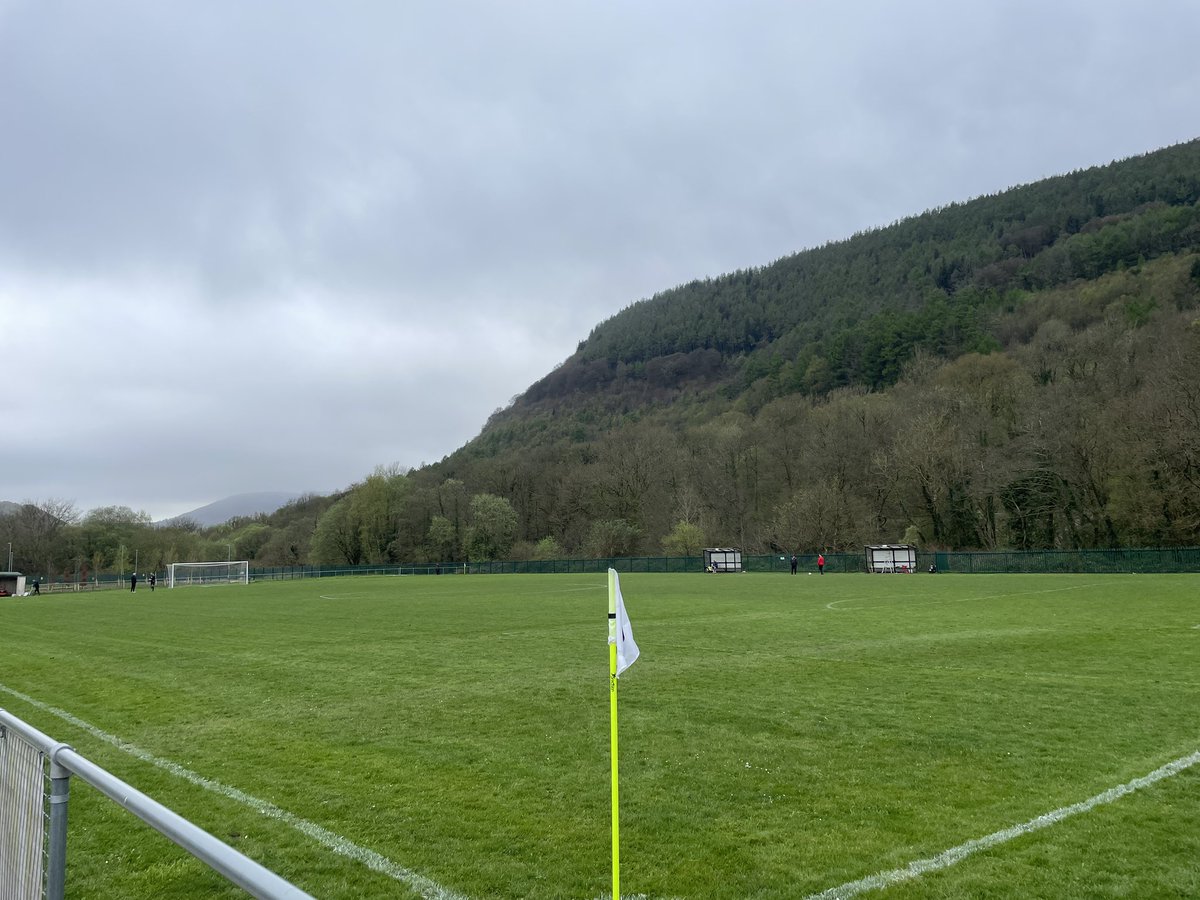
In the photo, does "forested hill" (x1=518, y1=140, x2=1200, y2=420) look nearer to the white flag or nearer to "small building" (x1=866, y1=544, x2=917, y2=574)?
"small building" (x1=866, y1=544, x2=917, y2=574)

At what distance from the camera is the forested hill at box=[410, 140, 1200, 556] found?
199 ft

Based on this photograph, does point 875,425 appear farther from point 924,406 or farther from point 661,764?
point 661,764

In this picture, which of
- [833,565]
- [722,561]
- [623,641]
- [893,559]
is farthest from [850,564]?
[623,641]

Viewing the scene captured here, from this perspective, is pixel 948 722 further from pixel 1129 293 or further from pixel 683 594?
pixel 1129 293

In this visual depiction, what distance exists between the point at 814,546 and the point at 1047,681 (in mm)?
66996

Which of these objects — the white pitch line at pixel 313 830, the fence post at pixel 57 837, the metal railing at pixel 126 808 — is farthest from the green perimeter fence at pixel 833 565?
the fence post at pixel 57 837

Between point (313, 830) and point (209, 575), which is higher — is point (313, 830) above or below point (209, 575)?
above

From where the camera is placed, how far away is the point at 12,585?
6612 cm

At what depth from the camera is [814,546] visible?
7694 cm

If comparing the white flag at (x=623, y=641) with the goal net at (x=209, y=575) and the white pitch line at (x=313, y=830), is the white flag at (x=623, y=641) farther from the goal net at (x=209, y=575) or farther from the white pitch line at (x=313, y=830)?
the goal net at (x=209, y=575)

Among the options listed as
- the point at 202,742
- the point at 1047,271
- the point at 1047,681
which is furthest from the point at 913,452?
the point at 202,742

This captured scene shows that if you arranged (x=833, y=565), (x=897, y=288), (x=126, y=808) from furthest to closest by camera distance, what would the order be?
(x=897, y=288) → (x=833, y=565) → (x=126, y=808)

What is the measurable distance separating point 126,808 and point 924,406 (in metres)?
79.2

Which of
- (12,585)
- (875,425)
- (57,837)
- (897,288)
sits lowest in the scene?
(12,585)
